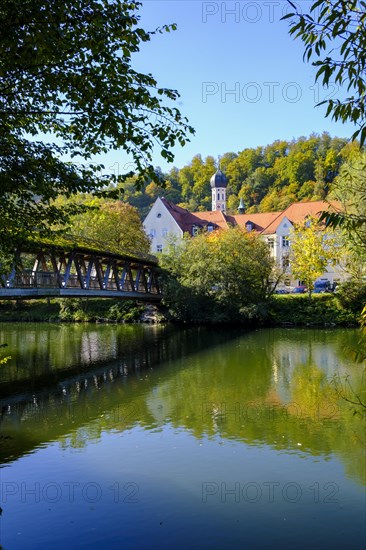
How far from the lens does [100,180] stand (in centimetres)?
711

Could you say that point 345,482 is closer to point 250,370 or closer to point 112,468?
point 112,468

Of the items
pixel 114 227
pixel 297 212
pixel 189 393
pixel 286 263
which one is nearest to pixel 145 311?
pixel 114 227

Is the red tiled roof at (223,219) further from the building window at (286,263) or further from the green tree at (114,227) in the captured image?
the building window at (286,263)

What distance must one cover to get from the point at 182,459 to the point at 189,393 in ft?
19.2

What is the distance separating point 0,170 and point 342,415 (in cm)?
1012

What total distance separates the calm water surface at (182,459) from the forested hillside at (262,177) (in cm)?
6873

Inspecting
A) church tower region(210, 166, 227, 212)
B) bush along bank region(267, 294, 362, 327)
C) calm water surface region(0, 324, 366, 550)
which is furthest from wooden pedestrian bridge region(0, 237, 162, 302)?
church tower region(210, 166, 227, 212)

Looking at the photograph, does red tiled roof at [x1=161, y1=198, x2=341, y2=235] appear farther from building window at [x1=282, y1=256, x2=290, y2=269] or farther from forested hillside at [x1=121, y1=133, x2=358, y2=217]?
forested hillside at [x1=121, y1=133, x2=358, y2=217]

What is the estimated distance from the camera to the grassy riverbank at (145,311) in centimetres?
3616

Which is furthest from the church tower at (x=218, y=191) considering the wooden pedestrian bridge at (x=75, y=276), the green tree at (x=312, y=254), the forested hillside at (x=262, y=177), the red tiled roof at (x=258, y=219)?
the green tree at (x=312, y=254)

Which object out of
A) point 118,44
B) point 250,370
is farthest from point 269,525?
point 250,370

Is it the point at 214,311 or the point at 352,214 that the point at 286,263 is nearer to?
the point at 214,311

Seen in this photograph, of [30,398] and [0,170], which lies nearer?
[0,170]

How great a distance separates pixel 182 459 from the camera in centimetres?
1007
